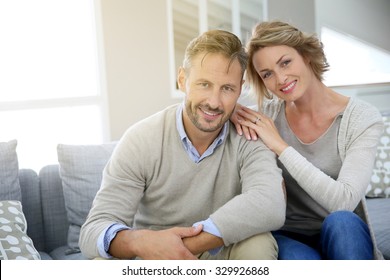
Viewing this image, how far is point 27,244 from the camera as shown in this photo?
1.73 meters

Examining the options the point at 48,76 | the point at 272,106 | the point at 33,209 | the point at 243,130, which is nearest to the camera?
the point at 243,130

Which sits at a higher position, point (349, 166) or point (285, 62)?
point (285, 62)

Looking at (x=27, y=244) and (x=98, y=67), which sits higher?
(x=98, y=67)

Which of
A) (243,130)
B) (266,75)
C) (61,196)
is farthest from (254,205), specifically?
(61,196)

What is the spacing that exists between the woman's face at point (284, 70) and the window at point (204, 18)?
170 cm

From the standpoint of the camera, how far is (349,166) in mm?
1534

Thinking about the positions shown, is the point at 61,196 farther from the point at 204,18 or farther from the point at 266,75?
the point at 204,18

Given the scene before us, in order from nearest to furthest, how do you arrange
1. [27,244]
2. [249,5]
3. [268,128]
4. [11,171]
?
[268,128] → [27,244] → [11,171] → [249,5]

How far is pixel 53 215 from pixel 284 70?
117 cm

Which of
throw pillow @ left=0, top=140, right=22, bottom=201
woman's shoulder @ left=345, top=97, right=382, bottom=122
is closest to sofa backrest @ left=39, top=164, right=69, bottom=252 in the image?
throw pillow @ left=0, top=140, right=22, bottom=201

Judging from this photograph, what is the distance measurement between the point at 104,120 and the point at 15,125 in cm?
56

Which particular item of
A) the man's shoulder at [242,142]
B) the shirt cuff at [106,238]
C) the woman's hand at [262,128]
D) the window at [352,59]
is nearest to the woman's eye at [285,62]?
the woman's hand at [262,128]
